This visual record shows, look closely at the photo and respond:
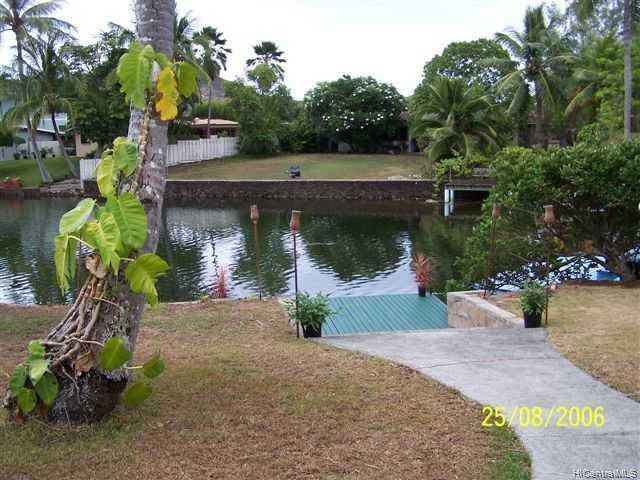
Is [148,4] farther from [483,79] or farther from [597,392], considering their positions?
[483,79]

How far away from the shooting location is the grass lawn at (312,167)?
37.6 m

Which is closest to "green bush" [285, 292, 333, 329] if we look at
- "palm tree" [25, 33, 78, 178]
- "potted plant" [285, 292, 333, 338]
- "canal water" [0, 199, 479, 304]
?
"potted plant" [285, 292, 333, 338]

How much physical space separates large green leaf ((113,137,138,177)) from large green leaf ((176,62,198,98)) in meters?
0.50

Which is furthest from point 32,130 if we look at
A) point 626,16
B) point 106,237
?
point 106,237

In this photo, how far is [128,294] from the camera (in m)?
4.22

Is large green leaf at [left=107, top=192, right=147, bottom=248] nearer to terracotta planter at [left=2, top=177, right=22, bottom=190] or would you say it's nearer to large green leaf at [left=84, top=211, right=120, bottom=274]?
large green leaf at [left=84, top=211, right=120, bottom=274]

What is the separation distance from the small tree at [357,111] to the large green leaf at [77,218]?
40.5 metres

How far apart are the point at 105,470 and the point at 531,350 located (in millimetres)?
3994

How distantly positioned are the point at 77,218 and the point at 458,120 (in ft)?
105

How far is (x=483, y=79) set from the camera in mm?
42438

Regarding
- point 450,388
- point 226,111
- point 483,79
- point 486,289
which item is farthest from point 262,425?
point 226,111

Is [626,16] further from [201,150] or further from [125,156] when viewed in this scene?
[201,150]

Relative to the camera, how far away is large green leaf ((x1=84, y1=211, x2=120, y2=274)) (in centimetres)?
375
